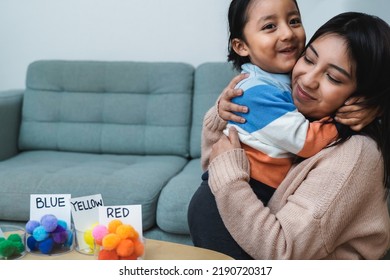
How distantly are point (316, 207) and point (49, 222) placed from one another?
60cm

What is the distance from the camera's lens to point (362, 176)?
97 cm

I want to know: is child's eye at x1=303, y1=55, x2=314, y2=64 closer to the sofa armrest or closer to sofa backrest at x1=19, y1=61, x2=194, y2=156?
sofa backrest at x1=19, y1=61, x2=194, y2=156

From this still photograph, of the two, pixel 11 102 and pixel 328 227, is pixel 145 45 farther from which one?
pixel 328 227

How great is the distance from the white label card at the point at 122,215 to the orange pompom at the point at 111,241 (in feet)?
0.19

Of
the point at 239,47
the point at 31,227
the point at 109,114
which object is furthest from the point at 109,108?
the point at 31,227

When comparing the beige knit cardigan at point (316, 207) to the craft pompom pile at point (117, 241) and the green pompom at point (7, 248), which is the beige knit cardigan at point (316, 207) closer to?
the craft pompom pile at point (117, 241)

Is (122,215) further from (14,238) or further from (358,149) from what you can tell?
(358,149)

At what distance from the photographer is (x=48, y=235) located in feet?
3.48

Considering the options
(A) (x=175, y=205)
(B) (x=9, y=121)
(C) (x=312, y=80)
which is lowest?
(A) (x=175, y=205)

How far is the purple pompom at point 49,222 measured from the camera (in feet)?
3.47

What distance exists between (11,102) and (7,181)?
73cm

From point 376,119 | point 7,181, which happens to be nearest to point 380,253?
point 376,119

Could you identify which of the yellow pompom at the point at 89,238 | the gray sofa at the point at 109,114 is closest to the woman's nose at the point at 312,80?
the yellow pompom at the point at 89,238
